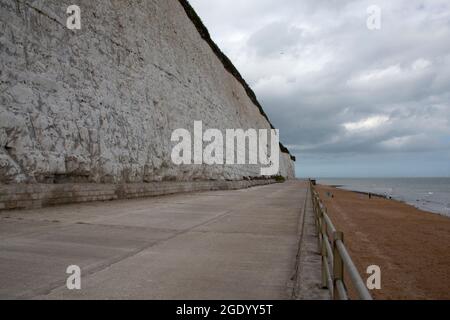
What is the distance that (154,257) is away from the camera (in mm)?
5164

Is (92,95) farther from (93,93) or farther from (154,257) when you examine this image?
(154,257)

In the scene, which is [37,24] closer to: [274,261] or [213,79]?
[274,261]

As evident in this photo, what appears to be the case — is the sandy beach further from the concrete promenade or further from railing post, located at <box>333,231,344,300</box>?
railing post, located at <box>333,231,344,300</box>

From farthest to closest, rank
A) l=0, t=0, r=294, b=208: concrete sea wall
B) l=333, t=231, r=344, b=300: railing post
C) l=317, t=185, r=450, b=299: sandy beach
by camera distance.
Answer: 1. l=0, t=0, r=294, b=208: concrete sea wall
2. l=317, t=185, r=450, b=299: sandy beach
3. l=333, t=231, r=344, b=300: railing post

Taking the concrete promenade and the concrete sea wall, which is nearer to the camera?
the concrete promenade

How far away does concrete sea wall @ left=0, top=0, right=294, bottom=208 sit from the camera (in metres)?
10.2

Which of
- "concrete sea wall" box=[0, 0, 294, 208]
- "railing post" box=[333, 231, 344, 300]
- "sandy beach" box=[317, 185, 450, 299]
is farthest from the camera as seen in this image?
"concrete sea wall" box=[0, 0, 294, 208]

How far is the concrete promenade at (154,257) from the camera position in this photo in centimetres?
376

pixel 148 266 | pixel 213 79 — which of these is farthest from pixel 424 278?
pixel 213 79

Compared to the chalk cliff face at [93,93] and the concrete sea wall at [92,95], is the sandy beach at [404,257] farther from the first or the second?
the chalk cliff face at [93,93]

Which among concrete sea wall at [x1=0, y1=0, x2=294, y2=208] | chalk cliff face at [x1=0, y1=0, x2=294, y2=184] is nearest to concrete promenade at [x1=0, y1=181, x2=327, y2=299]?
concrete sea wall at [x1=0, y1=0, x2=294, y2=208]

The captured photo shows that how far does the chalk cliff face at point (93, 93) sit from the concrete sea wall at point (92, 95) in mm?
36

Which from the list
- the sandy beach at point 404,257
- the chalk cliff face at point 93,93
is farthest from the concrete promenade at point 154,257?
the chalk cliff face at point 93,93

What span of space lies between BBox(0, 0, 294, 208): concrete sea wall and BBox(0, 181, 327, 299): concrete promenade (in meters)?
2.51
